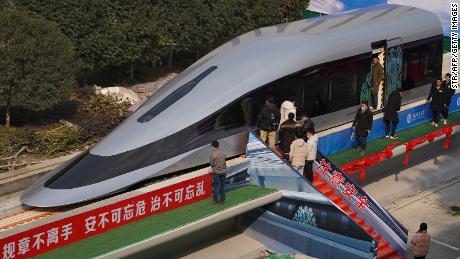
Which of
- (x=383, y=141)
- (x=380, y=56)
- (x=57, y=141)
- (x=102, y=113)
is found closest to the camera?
(x=383, y=141)

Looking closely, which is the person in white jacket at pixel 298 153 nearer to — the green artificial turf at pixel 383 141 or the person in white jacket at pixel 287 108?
the person in white jacket at pixel 287 108

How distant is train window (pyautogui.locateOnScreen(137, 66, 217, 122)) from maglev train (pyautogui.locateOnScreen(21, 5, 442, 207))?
1.1 inches

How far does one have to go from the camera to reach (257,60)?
16141 mm

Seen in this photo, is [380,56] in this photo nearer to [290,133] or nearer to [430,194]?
[430,194]

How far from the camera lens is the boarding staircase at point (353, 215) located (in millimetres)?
14500

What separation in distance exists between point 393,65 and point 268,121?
643 centimetres

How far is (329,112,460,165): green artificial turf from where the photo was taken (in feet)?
57.6

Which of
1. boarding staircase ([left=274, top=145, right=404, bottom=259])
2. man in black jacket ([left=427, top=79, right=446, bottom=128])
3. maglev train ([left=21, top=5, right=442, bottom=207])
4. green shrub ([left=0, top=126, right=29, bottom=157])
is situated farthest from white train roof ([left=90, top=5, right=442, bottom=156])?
green shrub ([left=0, top=126, right=29, bottom=157])

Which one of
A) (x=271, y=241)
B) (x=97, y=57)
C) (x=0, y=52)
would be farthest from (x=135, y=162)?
(x=97, y=57)

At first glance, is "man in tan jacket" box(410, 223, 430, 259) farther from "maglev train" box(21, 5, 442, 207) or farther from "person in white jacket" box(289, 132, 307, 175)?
"maglev train" box(21, 5, 442, 207)

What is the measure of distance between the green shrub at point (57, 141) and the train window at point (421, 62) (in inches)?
409

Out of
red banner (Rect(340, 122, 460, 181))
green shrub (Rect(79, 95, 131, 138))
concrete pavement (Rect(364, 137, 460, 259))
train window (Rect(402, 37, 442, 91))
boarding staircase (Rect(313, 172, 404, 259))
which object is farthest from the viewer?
train window (Rect(402, 37, 442, 91))

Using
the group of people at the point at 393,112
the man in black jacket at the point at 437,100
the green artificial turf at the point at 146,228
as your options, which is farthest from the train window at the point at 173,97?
the man in black jacket at the point at 437,100

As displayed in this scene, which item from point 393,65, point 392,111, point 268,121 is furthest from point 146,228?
point 393,65
